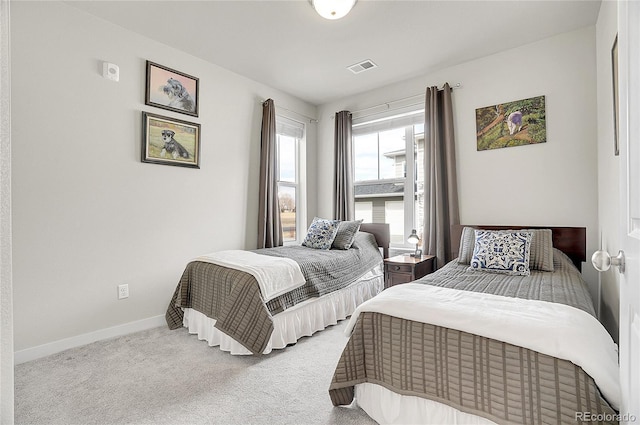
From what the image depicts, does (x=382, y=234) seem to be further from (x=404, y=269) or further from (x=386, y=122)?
(x=386, y=122)

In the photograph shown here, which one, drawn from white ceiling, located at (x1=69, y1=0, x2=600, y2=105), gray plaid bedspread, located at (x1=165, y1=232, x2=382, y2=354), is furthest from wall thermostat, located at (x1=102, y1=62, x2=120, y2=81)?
gray plaid bedspread, located at (x1=165, y1=232, x2=382, y2=354)

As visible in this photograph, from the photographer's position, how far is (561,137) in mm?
2904

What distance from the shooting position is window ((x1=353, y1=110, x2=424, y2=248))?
3945 mm

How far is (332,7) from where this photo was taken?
2.33 m

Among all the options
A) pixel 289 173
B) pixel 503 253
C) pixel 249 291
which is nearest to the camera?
pixel 249 291

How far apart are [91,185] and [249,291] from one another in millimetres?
1615

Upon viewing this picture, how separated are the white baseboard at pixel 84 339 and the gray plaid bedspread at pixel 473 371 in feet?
6.84

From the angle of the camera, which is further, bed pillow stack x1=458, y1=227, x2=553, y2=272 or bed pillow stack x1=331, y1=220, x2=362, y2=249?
bed pillow stack x1=331, y1=220, x2=362, y2=249

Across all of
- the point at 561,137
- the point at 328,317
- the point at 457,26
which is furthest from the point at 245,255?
the point at 561,137

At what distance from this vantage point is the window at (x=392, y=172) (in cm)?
395

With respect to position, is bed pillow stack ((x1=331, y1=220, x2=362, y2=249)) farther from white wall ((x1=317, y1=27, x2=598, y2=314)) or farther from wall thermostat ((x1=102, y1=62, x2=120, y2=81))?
wall thermostat ((x1=102, y1=62, x2=120, y2=81))

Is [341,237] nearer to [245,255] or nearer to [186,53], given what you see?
[245,255]

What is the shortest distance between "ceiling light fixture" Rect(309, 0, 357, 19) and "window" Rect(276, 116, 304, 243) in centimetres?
191

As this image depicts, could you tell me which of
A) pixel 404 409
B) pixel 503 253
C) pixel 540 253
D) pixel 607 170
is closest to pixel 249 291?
pixel 404 409
